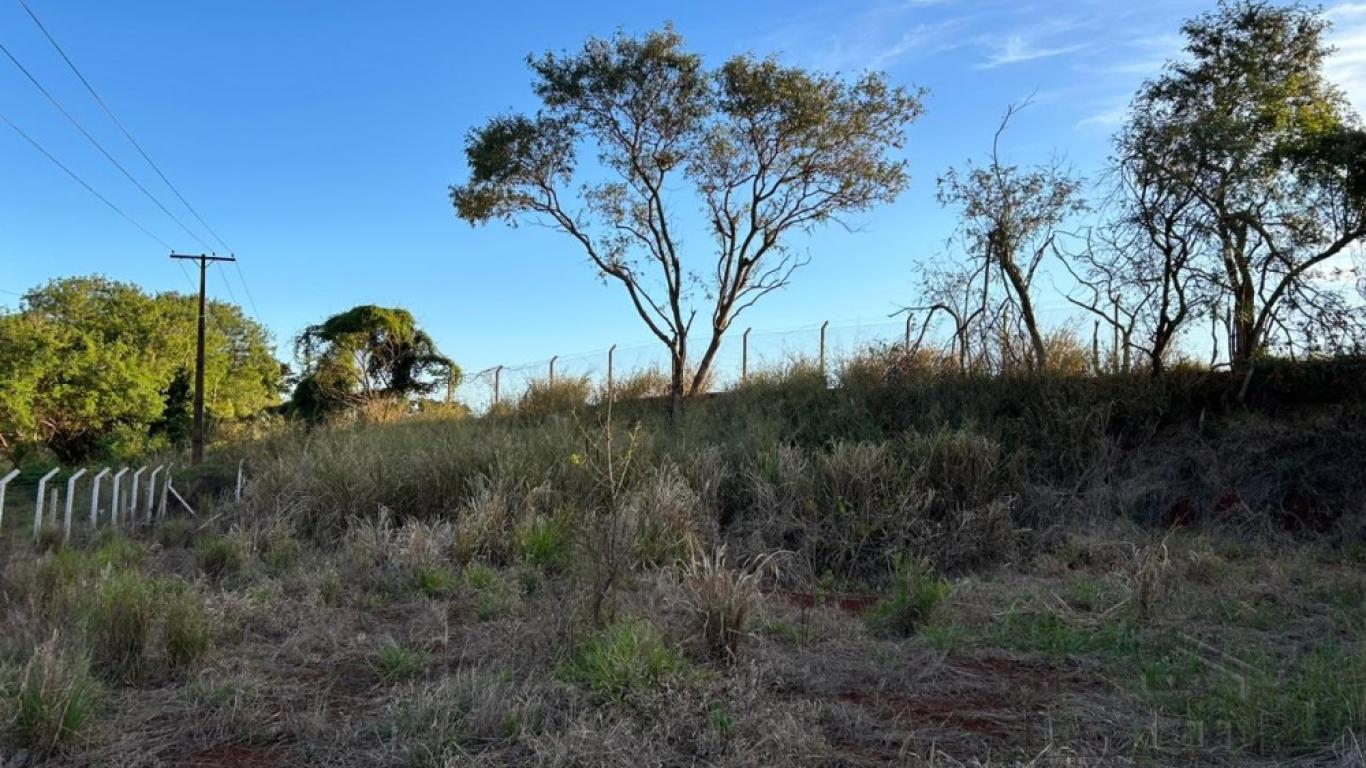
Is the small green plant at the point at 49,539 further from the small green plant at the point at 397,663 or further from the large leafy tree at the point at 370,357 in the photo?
the large leafy tree at the point at 370,357

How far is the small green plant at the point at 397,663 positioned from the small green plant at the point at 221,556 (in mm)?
3888

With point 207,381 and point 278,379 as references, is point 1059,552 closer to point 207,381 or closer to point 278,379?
point 207,381

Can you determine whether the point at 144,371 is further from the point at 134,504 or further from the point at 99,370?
the point at 134,504

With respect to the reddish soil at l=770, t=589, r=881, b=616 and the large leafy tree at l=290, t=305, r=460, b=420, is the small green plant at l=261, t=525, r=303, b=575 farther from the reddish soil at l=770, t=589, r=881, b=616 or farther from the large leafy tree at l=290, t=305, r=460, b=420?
the large leafy tree at l=290, t=305, r=460, b=420

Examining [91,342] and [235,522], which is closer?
[235,522]

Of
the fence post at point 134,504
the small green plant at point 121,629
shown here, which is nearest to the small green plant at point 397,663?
the small green plant at point 121,629

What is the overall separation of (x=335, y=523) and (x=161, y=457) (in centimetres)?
1323

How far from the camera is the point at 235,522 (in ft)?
37.8

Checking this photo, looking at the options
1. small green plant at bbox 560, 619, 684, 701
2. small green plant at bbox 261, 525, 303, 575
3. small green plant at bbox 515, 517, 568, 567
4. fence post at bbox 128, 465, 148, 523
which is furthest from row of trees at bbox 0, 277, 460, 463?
small green plant at bbox 560, 619, 684, 701

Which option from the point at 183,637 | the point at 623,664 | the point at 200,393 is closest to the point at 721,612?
the point at 623,664

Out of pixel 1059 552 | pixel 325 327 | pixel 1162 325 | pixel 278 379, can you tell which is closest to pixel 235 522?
pixel 1059 552

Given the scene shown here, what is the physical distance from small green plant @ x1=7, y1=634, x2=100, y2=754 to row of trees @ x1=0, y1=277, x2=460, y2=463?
1877 centimetres

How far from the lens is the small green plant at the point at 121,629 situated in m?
5.07

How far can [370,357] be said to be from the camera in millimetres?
30156
